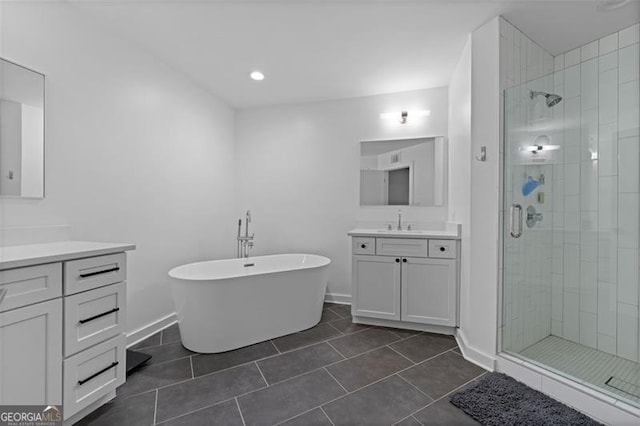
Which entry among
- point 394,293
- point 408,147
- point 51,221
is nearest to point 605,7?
point 408,147

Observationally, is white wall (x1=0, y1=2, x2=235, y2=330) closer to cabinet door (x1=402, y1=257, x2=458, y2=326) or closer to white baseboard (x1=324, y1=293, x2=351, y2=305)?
white baseboard (x1=324, y1=293, x2=351, y2=305)

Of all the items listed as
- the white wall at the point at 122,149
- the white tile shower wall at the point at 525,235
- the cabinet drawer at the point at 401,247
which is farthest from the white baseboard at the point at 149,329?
the white tile shower wall at the point at 525,235

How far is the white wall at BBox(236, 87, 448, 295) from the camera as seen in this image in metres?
3.32

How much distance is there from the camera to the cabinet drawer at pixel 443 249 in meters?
2.50

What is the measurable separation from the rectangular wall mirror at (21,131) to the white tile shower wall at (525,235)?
10.2ft

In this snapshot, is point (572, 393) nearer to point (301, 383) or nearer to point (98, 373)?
point (301, 383)

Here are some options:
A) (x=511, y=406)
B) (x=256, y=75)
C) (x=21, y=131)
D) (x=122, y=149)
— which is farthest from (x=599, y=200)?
(x=21, y=131)

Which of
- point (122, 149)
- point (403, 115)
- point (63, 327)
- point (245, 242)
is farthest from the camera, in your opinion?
point (245, 242)

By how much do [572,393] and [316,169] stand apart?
299 cm

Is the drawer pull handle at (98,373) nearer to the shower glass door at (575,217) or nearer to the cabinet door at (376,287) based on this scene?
the cabinet door at (376,287)

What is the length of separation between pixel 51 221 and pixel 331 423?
83.1 inches

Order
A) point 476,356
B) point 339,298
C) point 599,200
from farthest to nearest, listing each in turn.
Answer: point 339,298
point 476,356
point 599,200

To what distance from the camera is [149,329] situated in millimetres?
2467

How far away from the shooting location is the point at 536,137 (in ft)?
6.89
